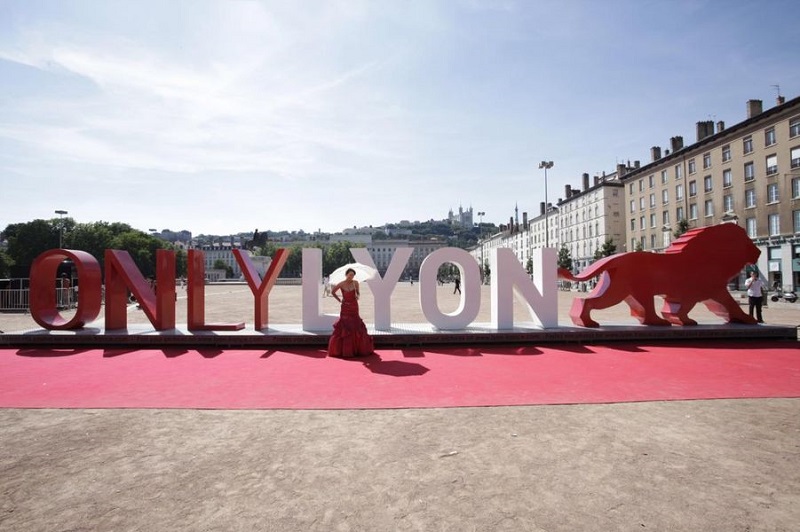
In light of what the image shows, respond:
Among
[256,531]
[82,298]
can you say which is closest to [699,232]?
[256,531]

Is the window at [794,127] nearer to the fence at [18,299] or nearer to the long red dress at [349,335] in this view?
the long red dress at [349,335]

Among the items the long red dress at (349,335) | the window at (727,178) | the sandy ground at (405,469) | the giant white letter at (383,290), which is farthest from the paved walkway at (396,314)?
the window at (727,178)

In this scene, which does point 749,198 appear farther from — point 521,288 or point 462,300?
point 462,300

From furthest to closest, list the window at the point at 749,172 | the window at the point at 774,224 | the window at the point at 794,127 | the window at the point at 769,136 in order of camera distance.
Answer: the window at the point at 749,172 → the window at the point at 769,136 → the window at the point at 774,224 → the window at the point at 794,127

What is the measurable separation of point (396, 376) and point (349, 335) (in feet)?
7.75

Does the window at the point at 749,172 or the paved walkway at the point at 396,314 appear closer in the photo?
the paved walkway at the point at 396,314

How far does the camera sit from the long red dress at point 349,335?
1050cm

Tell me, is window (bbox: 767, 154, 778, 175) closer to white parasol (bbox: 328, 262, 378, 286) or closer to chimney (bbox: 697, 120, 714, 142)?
chimney (bbox: 697, 120, 714, 142)

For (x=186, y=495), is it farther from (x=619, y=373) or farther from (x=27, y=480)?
(x=619, y=373)

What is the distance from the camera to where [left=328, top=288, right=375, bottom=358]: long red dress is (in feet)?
34.4

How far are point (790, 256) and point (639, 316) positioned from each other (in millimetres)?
33438

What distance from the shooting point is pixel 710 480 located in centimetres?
414

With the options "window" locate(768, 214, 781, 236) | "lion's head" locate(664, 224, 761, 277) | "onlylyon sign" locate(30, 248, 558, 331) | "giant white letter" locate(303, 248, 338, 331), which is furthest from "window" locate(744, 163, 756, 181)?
"giant white letter" locate(303, 248, 338, 331)

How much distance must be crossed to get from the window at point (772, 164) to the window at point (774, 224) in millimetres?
3751
